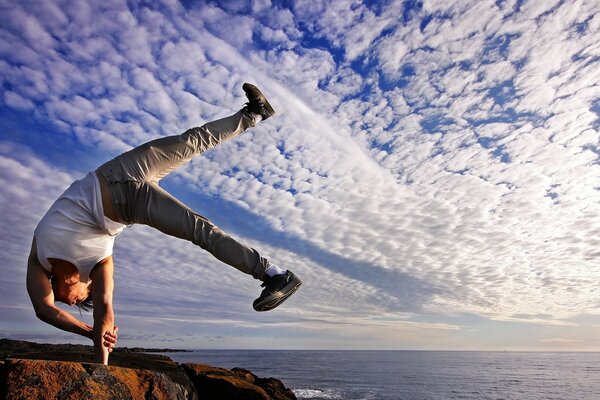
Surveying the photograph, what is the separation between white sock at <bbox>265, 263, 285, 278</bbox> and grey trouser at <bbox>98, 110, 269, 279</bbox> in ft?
0.15

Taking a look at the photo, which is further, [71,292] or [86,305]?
[86,305]

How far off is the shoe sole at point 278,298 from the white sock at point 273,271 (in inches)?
6.1

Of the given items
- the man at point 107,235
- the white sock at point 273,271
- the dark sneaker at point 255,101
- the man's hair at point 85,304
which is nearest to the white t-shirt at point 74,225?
the man at point 107,235

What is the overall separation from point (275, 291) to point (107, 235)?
1.76 metres

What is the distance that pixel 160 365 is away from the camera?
347 inches

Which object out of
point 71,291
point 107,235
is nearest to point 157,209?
point 107,235

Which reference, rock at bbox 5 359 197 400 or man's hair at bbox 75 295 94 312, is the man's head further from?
rock at bbox 5 359 197 400

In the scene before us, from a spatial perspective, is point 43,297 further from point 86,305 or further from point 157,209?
point 157,209

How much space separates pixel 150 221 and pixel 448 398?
112 feet

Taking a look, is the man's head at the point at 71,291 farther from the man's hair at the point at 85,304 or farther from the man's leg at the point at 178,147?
the man's leg at the point at 178,147

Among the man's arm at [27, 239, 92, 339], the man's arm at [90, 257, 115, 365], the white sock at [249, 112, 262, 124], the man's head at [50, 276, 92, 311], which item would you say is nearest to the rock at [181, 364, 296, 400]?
the man's head at [50, 276, 92, 311]

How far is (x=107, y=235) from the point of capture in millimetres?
4035

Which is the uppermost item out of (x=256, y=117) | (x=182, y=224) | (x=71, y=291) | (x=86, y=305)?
(x=256, y=117)

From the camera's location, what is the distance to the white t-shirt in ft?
12.3
